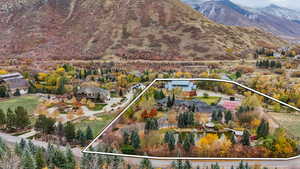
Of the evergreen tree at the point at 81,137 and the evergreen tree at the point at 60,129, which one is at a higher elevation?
the evergreen tree at the point at 81,137

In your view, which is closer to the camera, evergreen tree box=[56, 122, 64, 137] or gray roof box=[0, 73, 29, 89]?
evergreen tree box=[56, 122, 64, 137]

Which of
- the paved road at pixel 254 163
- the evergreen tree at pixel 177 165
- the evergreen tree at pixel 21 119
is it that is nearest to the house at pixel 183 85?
the paved road at pixel 254 163

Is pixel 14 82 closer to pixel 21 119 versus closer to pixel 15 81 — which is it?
pixel 15 81

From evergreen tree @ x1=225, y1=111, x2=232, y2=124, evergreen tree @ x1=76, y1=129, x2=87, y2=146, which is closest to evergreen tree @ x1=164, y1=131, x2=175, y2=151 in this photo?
evergreen tree @ x1=225, y1=111, x2=232, y2=124

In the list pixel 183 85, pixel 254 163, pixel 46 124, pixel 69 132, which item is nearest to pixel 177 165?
pixel 254 163

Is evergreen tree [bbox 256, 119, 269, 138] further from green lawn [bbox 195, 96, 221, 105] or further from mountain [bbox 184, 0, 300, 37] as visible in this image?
mountain [bbox 184, 0, 300, 37]

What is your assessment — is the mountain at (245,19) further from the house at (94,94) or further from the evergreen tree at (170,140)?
the evergreen tree at (170,140)
